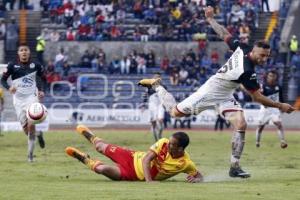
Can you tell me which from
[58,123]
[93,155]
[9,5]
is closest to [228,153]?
[93,155]

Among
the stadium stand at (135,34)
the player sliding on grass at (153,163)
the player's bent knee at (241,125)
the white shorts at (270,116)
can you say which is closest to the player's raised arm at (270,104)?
the player's bent knee at (241,125)

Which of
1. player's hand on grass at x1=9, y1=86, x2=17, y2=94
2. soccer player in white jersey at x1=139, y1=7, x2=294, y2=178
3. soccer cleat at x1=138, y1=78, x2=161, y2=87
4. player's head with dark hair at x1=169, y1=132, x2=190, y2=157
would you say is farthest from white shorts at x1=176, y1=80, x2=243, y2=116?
player's hand on grass at x1=9, y1=86, x2=17, y2=94

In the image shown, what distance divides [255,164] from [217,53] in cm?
2891

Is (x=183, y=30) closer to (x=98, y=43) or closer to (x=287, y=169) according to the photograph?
(x=98, y=43)

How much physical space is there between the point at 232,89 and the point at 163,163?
2.81 metres

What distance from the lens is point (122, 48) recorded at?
51906 mm

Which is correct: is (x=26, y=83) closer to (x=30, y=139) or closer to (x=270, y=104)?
(x=30, y=139)

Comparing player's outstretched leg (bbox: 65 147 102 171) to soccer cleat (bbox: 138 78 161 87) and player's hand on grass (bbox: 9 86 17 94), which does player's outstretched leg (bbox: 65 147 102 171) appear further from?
player's hand on grass (bbox: 9 86 17 94)

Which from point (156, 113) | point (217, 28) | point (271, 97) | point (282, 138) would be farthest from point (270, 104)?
point (156, 113)

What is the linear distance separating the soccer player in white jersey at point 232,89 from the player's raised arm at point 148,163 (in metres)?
2.12

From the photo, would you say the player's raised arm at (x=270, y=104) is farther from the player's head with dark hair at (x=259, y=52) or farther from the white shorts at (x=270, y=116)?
the white shorts at (x=270, y=116)

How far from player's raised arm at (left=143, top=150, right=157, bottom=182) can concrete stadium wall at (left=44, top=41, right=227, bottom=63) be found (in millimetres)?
35431

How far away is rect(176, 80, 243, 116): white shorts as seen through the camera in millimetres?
18625

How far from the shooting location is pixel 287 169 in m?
20.8
